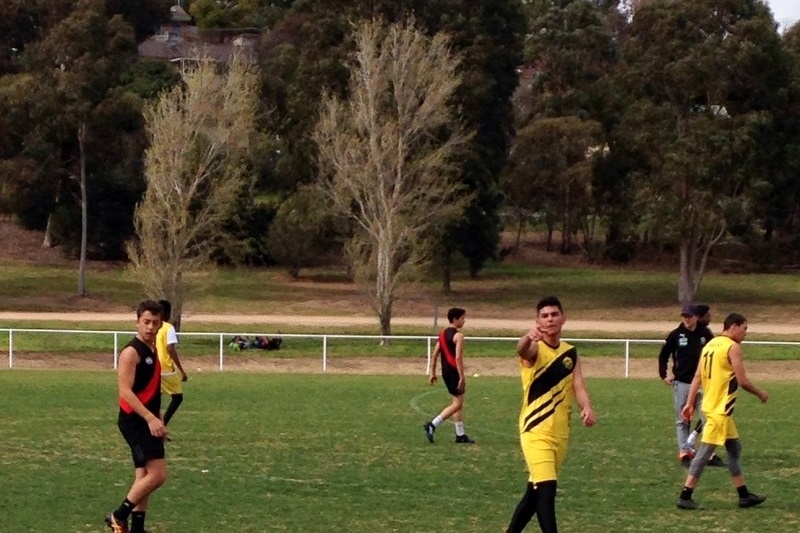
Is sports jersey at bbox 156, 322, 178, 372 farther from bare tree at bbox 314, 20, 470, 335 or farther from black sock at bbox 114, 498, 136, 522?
bare tree at bbox 314, 20, 470, 335

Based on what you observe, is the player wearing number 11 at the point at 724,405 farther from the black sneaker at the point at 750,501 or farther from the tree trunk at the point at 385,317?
the tree trunk at the point at 385,317

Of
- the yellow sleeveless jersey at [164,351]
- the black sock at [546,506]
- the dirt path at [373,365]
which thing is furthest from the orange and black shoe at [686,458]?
the dirt path at [373,365]

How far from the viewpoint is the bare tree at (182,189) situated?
4216 cm

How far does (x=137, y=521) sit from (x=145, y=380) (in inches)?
46.8

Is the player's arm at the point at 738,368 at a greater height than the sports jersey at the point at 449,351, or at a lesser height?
greater

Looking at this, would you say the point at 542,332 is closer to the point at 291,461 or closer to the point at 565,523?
the point at 565,523

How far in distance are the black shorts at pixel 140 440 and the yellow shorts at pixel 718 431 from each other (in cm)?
529

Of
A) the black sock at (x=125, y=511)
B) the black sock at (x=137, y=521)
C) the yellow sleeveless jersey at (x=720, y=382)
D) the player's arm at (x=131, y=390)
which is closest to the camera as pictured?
the player's arm at (x=131, y=390)

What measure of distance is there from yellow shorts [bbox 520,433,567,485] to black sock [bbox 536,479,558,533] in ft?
0.15

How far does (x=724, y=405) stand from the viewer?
503 inches

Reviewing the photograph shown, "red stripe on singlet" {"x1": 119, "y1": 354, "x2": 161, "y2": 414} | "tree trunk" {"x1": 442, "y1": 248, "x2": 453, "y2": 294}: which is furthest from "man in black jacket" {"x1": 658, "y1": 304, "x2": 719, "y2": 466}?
"tree trunk" {"x1": 442, "y1": 248, "x2": 453, "y2": 294}

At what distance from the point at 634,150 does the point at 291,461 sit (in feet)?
141

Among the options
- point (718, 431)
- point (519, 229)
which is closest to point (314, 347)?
point (718, 431)

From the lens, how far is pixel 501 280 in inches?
2484
